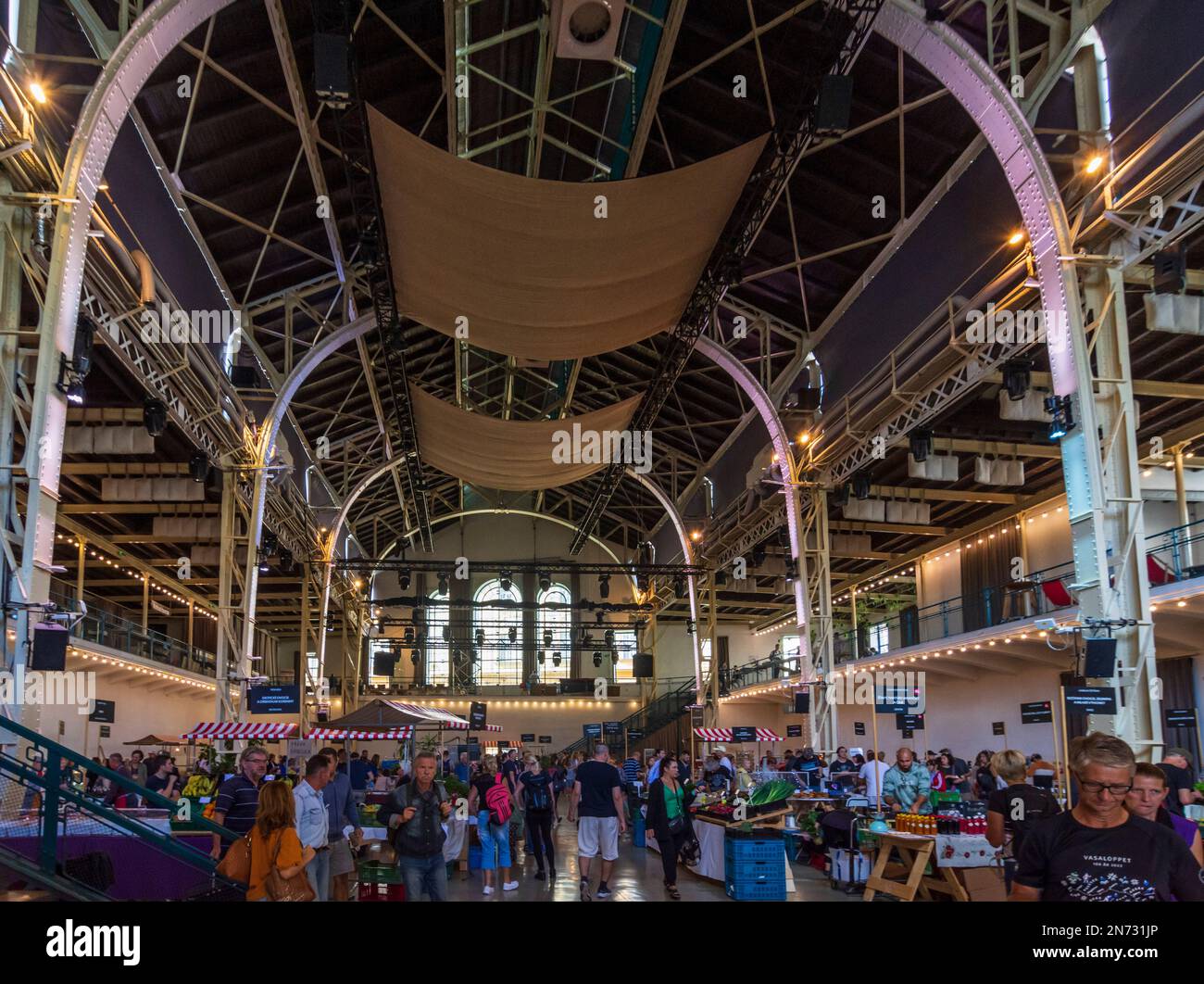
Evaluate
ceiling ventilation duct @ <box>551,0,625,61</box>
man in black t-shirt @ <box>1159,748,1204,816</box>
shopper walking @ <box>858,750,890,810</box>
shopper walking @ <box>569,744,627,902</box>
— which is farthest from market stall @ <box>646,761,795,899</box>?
ceiling ventilation duct @ <box>551,0,625,61</box>

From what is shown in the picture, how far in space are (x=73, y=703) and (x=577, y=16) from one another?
16.6 metres

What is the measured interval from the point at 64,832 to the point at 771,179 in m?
10.1

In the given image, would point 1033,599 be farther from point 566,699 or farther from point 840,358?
point 566,699

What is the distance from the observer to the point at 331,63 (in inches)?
390

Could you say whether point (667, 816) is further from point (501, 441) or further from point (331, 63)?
point (501, 441)

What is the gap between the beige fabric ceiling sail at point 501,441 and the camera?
17875 mm

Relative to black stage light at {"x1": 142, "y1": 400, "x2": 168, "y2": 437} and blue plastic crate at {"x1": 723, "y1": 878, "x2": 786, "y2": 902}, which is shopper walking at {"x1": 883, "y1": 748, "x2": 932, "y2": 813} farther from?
black stage light at {"x1": 142, "y1": 400, "x2": 168, "y2": 437}

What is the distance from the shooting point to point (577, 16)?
1153 centimetres

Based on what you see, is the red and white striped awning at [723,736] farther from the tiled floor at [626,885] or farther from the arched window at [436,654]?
the arched window at [436,654]

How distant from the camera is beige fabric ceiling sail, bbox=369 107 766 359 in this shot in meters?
11.1

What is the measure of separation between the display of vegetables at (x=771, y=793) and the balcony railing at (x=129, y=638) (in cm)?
1146

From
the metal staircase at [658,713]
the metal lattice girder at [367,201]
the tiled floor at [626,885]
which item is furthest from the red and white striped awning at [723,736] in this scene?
the metal lattice girder at [367,201]

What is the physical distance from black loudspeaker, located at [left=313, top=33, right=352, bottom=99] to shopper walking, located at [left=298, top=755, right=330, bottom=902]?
665 centimetres
